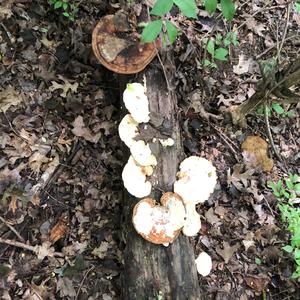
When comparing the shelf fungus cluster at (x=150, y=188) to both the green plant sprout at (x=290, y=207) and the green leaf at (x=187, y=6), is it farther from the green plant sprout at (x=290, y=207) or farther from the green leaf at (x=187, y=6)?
the green leaf at (x=187, y=6)

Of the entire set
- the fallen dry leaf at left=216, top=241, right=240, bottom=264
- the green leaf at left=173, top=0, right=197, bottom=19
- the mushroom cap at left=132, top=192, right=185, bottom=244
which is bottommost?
the fallen dry leaf at left=216, top=241, right=240, bottom=264

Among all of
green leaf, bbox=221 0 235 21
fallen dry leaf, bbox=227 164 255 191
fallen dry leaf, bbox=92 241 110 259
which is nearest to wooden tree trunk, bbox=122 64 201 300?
fallen dry leaf, bbox=92 241 110 259

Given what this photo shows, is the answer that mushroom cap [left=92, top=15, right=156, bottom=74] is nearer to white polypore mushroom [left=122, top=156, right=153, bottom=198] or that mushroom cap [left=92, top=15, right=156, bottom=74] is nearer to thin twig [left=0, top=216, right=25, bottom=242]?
white polypore mushroom [left=122, top=156, right=153, bottom=198]

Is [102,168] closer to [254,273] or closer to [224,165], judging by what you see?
[224,165]

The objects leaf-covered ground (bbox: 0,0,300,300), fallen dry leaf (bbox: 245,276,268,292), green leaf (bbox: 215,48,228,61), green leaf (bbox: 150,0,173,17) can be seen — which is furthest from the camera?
green leaf (bbox: 215,48,228,61)

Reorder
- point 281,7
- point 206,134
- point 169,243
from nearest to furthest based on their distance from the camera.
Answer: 1. point 169,243
2. point 206,134
3. point 281,7

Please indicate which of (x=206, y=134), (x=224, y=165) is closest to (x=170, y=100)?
(x=206, y=134)
